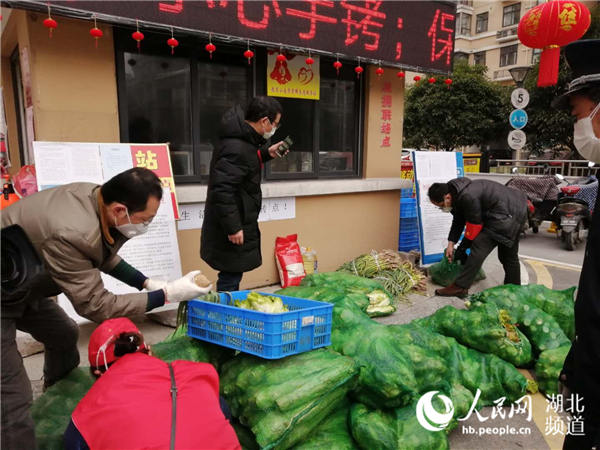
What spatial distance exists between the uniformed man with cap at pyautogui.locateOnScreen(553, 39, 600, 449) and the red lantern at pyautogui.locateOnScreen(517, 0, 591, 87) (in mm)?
6077

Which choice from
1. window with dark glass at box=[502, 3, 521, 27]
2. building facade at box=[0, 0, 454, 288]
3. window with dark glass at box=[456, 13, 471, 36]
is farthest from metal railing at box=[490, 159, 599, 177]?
window with dark glass at box=[456, 13, 471, 36]

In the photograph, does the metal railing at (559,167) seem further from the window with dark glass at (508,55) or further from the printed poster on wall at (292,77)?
the window with dark glass at (508,55)

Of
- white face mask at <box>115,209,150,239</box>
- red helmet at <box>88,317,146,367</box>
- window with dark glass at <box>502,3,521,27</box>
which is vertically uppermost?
window with dark glass at <box>502,3,521,27</box>

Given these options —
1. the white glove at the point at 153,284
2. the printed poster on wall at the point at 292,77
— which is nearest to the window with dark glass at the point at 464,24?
the printed poster on wall at the point at 292,77

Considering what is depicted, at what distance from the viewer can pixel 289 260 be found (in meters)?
5.17

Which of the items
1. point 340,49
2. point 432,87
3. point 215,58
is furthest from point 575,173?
point 215,58

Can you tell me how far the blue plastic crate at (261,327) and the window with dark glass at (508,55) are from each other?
40830mm

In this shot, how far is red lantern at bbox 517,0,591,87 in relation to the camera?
655cm

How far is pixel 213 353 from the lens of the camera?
8.83 feet

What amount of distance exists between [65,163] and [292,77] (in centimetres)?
278

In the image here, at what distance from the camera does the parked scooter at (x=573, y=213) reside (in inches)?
334

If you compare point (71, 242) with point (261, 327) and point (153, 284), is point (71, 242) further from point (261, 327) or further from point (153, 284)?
point (261, 327)

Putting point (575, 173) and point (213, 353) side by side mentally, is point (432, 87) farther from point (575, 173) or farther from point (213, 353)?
point (213, 353)

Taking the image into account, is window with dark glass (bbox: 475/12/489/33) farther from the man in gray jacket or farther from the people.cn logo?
the man in gray jacket
